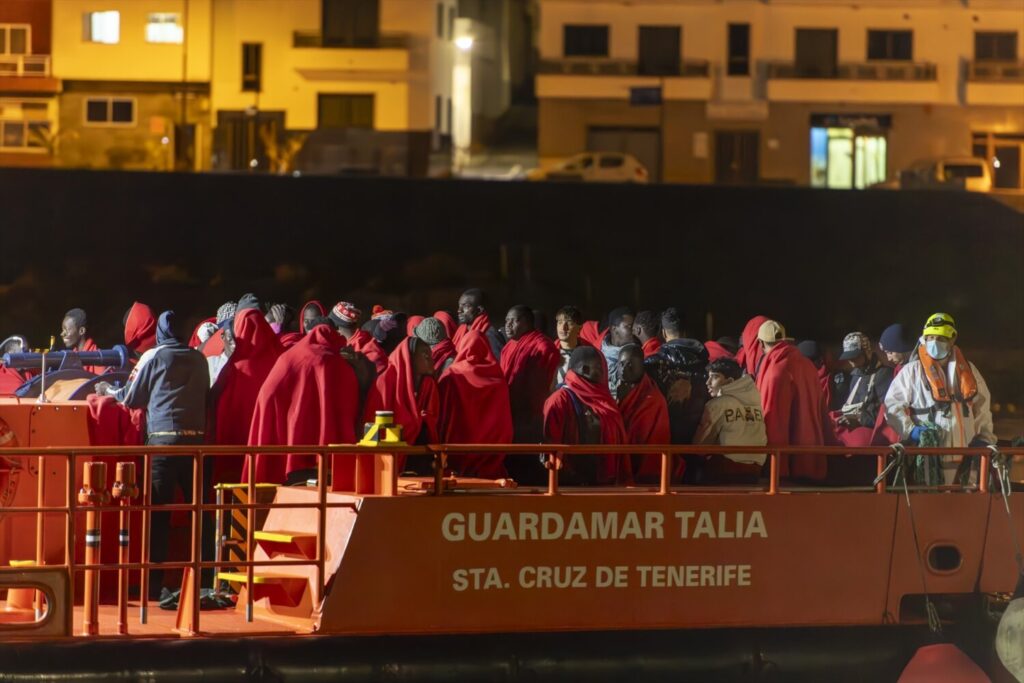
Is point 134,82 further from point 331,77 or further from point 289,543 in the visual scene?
point 289,543

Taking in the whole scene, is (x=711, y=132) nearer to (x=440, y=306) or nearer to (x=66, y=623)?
(x=440, y=306)

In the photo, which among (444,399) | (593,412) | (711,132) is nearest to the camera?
(593,412)

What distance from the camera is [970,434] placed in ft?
28.7

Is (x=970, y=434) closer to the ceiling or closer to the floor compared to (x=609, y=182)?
closer to the floor

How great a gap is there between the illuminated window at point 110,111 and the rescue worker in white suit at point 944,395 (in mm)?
16461

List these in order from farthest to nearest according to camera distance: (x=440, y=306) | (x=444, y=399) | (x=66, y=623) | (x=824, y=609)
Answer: (x=440, y=306) → (x=444, y=399) → (x=824, y=609) → (x=66, y=623)

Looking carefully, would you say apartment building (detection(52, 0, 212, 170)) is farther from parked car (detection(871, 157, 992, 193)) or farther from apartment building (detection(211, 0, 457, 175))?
parked car (detection(871, 157, 992, 193))

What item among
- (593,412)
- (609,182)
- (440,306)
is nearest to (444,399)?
(593,412)

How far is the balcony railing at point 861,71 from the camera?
2439cm

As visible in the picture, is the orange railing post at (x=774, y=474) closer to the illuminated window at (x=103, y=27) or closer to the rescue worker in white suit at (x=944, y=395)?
the rescue worker in white suit at (x=944, y=395)

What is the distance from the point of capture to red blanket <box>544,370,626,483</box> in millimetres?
8430

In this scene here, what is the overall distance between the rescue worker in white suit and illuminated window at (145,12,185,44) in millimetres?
16221

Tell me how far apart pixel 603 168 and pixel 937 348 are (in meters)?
15.8

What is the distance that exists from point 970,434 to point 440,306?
48.0 ft
